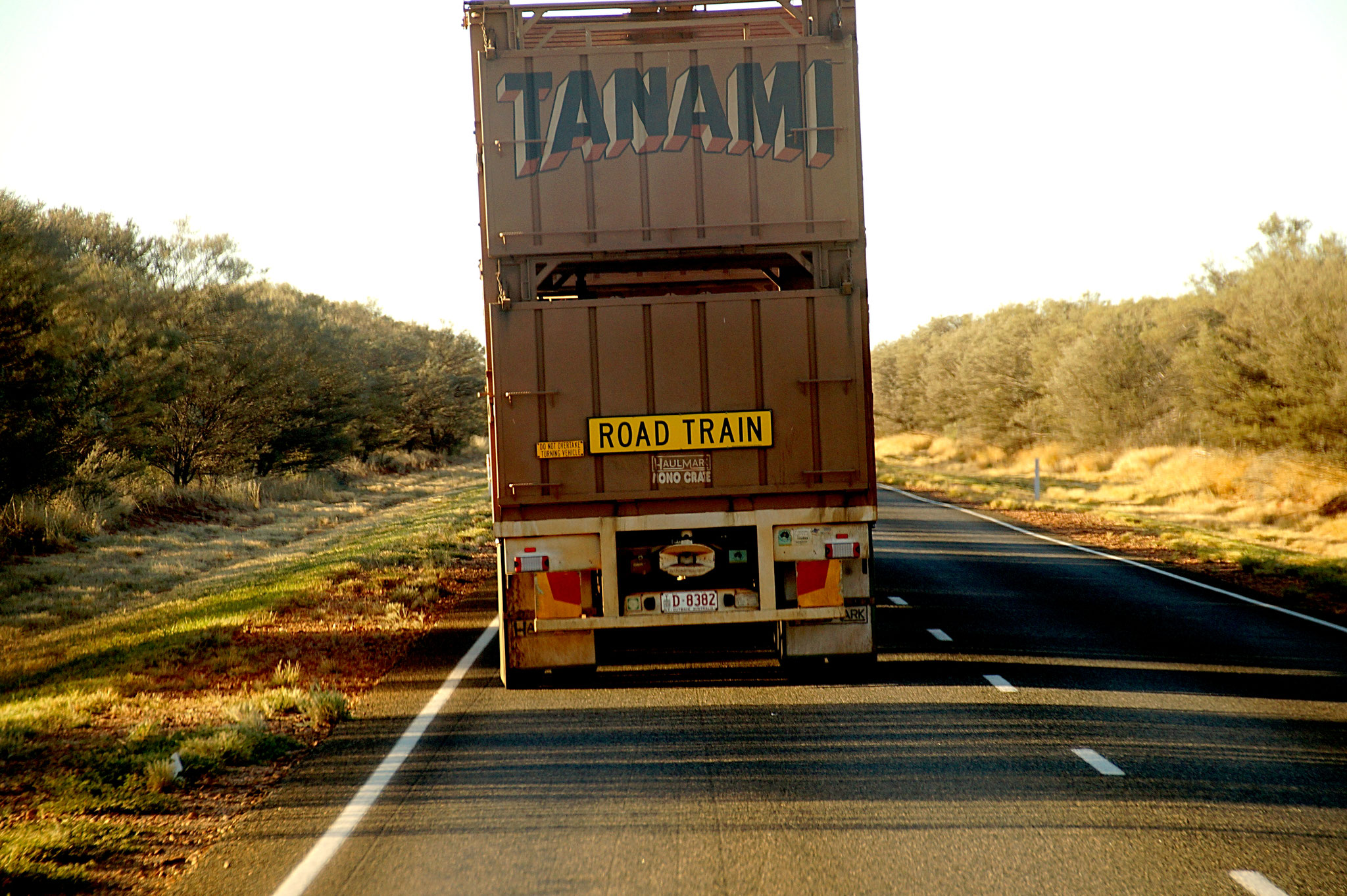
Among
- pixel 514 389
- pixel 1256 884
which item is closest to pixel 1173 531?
pixel 514 389

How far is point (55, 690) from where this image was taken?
9.37 meters

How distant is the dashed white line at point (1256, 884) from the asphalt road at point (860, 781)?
3 centimetres

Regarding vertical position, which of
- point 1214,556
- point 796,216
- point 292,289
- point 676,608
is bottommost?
point 1214,556

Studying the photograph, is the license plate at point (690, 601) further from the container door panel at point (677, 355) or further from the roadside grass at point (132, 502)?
the roadside grass at point (132, 502)

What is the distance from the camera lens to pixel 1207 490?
34938 mm

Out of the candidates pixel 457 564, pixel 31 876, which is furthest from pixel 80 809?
pixel 457 564

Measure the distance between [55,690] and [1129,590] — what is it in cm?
1173

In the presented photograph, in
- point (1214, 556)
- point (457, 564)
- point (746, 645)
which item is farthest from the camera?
point (1214, 556)

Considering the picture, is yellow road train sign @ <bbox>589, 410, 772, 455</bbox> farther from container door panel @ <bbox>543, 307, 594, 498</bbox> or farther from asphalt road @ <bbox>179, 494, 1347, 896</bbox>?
asphalt road @ <bbox>179, 494, 1347, 896</bbox>

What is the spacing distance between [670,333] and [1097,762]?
150 inches

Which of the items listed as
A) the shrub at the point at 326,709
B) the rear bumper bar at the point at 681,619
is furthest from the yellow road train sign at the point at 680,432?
the shrub at the point at 326,709

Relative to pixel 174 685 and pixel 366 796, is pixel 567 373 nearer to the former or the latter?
pixel 366 796

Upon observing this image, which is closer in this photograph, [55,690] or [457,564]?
[55,690]

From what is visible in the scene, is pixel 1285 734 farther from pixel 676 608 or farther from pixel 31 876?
pixel 31 876
